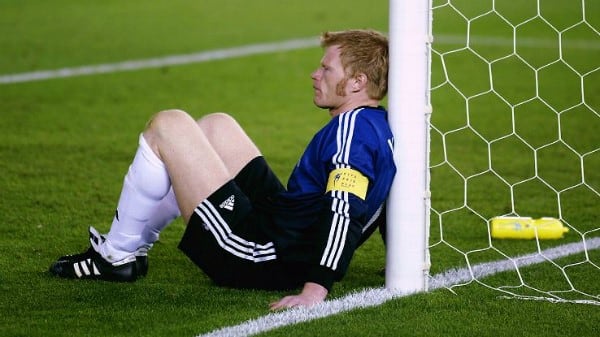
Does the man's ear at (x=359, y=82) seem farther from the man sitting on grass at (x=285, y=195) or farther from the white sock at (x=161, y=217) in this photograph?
the white sock at (x=161, y=217)

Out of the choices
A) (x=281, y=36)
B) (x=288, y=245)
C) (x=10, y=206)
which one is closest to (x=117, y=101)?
(x=10, y=206)

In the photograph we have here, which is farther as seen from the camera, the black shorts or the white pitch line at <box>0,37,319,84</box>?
the white pitch line at <box>0,37,319,84</box>

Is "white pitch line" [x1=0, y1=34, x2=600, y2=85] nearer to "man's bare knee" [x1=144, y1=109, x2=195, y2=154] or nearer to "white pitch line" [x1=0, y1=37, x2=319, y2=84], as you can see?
"white pitch line" [x1=0, y1=37, x2=319, y2=84]

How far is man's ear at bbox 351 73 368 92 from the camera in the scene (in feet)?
13.8

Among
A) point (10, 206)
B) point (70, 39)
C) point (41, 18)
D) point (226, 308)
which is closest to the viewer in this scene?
point (226, 308)

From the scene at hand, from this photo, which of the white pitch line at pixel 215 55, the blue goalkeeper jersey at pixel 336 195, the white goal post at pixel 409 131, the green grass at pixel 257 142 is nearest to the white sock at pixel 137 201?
the green grass at pixel 257 142

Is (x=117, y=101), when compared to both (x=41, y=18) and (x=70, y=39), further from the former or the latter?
(x=41, y=18)

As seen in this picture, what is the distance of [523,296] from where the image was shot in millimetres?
4250

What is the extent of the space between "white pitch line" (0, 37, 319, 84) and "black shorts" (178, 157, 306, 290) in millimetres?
6205

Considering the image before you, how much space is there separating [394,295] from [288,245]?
43cm

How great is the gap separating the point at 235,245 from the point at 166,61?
7607mm

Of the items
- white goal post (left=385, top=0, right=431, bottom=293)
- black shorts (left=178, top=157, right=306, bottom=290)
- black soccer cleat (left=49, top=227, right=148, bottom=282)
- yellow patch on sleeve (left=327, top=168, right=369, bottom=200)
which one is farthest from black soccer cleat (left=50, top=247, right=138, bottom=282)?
white goal post (left=385, top=0, right=431, bottom=293)

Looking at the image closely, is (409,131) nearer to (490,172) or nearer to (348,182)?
(348,182)

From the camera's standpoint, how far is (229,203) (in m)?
4.11
